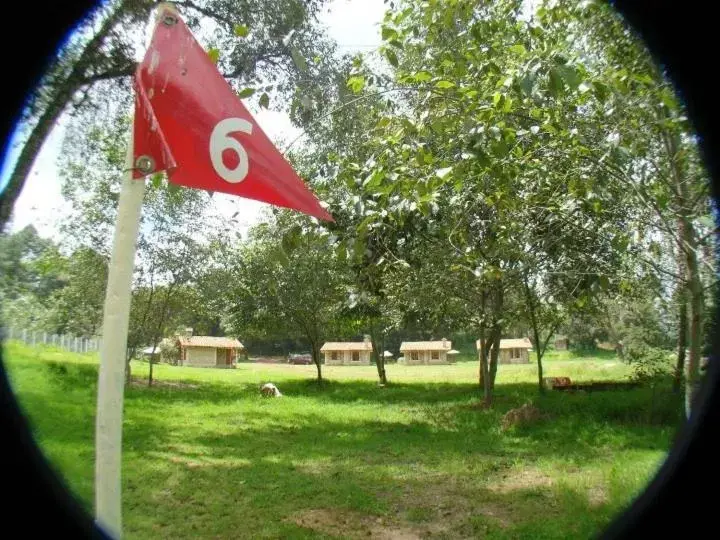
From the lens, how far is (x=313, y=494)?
6836 millimetres

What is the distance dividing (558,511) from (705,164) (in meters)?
4.13

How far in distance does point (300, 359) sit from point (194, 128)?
86.3 ft

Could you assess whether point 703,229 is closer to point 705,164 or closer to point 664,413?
point 705,164

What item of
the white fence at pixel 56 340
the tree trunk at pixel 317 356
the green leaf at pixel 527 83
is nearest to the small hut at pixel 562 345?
the tree trunk at pixel 317 356

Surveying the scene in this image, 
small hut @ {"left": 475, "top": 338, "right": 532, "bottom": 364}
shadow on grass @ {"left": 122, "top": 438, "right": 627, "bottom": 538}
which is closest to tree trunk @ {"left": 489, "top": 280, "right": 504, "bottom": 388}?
shadow on grass @ {"left": 122, "top": 438, "right": 627, "bottom": 538}

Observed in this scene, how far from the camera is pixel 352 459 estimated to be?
902cm

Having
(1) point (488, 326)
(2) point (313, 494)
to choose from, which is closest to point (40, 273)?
(2) point (313, 494)

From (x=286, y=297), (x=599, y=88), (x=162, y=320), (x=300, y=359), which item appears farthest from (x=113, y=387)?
(x=300, y=359)

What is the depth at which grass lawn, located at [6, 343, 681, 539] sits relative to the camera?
18.7 feet

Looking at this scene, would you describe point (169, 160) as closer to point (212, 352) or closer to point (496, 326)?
point (496, 326)

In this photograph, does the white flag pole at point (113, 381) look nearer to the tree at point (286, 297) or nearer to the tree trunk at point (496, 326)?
the tree trunk at point (496, 326)

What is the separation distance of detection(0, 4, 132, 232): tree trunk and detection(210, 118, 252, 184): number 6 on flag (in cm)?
284

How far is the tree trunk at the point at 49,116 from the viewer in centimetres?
509

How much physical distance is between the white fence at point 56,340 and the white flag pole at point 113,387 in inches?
232
